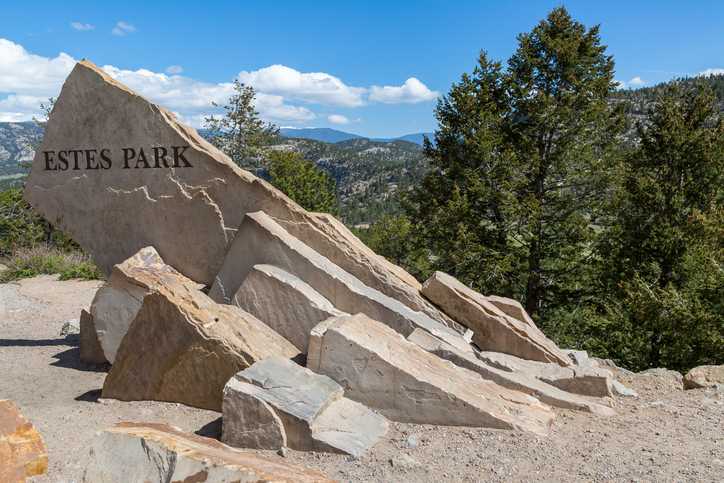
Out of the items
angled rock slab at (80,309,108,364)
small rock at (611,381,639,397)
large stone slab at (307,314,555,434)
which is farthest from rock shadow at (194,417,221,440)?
small rock at (611,381,639,397)

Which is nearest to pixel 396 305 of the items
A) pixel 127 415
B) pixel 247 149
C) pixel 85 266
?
pixel 127 415

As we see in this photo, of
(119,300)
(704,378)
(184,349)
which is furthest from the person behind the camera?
(704,378)

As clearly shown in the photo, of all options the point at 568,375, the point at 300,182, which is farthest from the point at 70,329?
the point at 300,182

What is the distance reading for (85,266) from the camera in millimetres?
12828

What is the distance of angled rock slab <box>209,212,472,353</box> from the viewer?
5.46 m

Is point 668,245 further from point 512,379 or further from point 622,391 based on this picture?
point 512,379

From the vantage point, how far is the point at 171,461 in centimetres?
285

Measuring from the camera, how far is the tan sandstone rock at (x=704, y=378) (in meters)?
5.57

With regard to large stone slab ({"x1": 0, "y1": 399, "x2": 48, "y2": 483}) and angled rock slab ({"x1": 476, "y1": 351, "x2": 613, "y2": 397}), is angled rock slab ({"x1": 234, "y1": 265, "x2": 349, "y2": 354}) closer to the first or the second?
angled rock slab ({"x1": 476, "y1": 351, "x2": 613, "y2": 397})

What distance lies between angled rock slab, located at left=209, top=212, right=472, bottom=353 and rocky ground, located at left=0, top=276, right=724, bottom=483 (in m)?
1.53

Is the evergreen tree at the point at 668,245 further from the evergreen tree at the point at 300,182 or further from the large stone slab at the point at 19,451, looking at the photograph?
the evergreen tree at the point at 300,182

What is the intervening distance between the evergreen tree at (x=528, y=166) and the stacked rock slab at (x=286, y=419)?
7.59 meters

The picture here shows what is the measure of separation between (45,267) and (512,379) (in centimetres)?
1332

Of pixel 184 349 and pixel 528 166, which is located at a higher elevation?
pixel 528 166
